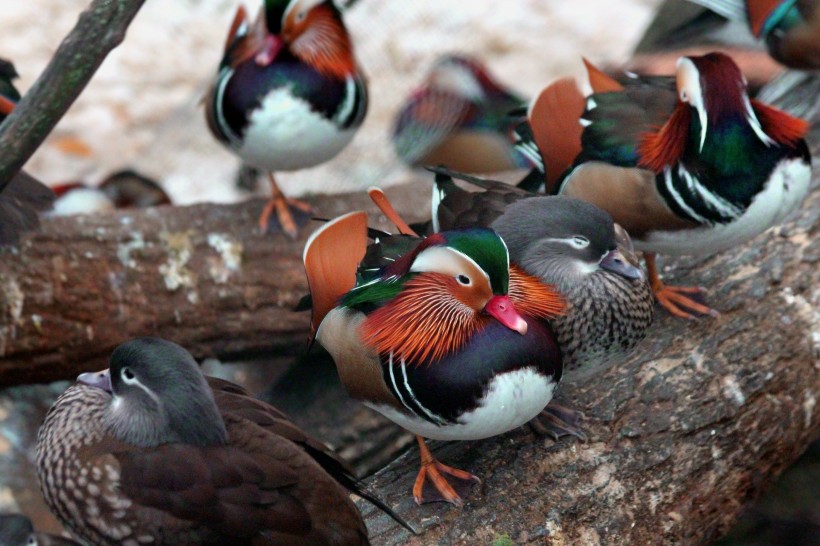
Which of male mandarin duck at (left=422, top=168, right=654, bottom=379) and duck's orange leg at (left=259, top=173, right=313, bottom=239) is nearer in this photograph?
male mandarin duck at (left=422, top=168, right=654, bottom=379)

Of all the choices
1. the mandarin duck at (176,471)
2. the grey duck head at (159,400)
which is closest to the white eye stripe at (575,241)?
the mandarin duck at (176,471)

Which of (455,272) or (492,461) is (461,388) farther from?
(492,461)

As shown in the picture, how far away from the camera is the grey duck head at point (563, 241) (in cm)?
252

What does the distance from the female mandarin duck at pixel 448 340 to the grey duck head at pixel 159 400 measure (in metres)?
0.40

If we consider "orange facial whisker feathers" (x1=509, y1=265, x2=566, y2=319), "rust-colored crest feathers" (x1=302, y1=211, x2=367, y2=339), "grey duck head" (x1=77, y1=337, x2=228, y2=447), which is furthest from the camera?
"rust-colored crest feathers" (x1=302, y1=211, x2=367, y2=339)

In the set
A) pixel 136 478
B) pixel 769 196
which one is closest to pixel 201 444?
pixel 136 478

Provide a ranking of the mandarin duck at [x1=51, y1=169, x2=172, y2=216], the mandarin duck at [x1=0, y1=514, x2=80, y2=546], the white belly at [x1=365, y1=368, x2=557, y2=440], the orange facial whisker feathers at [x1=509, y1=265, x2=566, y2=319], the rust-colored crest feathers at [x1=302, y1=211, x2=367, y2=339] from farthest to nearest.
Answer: the mandarin duck at [x1=51, y1=169, x2=172, y2=216]
the rust-colored crest feathers at [x1=302, y1=211, x2=367, y2=339]
the orange facial whisker feathers at [x1=509, y1=265, x2=566, y2=319]
the white belly at [x1=365, y1=368, x2=557, y2=440]
the mandarin duck at [x1=0, y1=514, x2=80, y2=546]

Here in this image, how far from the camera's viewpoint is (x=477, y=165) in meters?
5.04

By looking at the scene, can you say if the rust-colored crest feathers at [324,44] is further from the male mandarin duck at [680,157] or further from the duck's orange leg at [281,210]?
the male mandarin duck at [680,157]

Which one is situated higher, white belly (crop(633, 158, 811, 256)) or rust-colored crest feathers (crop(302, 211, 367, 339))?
white belly (crop(633, 158, 811, 256))

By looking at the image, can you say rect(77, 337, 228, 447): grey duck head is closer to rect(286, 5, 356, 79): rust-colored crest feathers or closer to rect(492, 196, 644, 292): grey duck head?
rect(492, 196, 644, 292): grey duck head

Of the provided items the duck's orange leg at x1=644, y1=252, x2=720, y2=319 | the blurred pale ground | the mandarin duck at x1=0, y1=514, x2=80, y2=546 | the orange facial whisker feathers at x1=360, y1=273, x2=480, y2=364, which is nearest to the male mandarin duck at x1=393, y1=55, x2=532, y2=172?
the blurred pale ground

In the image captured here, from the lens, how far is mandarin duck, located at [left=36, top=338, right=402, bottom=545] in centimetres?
207

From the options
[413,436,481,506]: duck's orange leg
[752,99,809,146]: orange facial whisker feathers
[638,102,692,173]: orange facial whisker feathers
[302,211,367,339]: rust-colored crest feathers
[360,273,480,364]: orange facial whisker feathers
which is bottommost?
[413,436,481,506]: duck's orange leg
